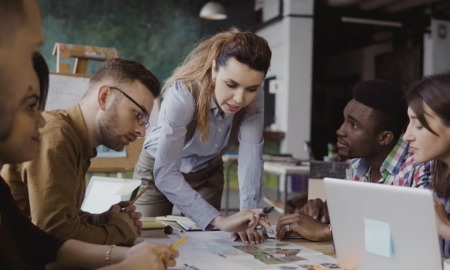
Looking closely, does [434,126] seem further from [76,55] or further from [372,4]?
[372,4]

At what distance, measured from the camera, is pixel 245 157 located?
2.21 metres

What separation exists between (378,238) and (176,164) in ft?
3.11

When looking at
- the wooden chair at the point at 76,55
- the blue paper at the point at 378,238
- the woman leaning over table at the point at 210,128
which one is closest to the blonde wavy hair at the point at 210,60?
the woman leaning over table at the point at 210,128

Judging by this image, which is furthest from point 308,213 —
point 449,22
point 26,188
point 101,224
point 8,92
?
point 449,22

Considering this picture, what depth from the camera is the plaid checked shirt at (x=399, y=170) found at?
179 centimetres

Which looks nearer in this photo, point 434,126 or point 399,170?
point 434,126

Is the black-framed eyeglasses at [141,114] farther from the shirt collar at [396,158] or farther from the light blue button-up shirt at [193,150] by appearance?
the shirt collar at [396,158]

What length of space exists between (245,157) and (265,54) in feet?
1.56

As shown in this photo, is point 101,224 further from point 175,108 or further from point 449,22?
point 449,22

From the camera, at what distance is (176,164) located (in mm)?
1974

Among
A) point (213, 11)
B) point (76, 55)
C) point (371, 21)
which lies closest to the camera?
point (76, 55)

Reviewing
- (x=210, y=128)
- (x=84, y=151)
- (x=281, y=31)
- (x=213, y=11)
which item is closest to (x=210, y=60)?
(x=210, y=128)

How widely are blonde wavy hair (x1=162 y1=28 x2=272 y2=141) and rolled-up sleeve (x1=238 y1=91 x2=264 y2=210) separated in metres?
0.18

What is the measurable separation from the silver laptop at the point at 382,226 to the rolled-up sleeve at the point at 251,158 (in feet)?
2.70
